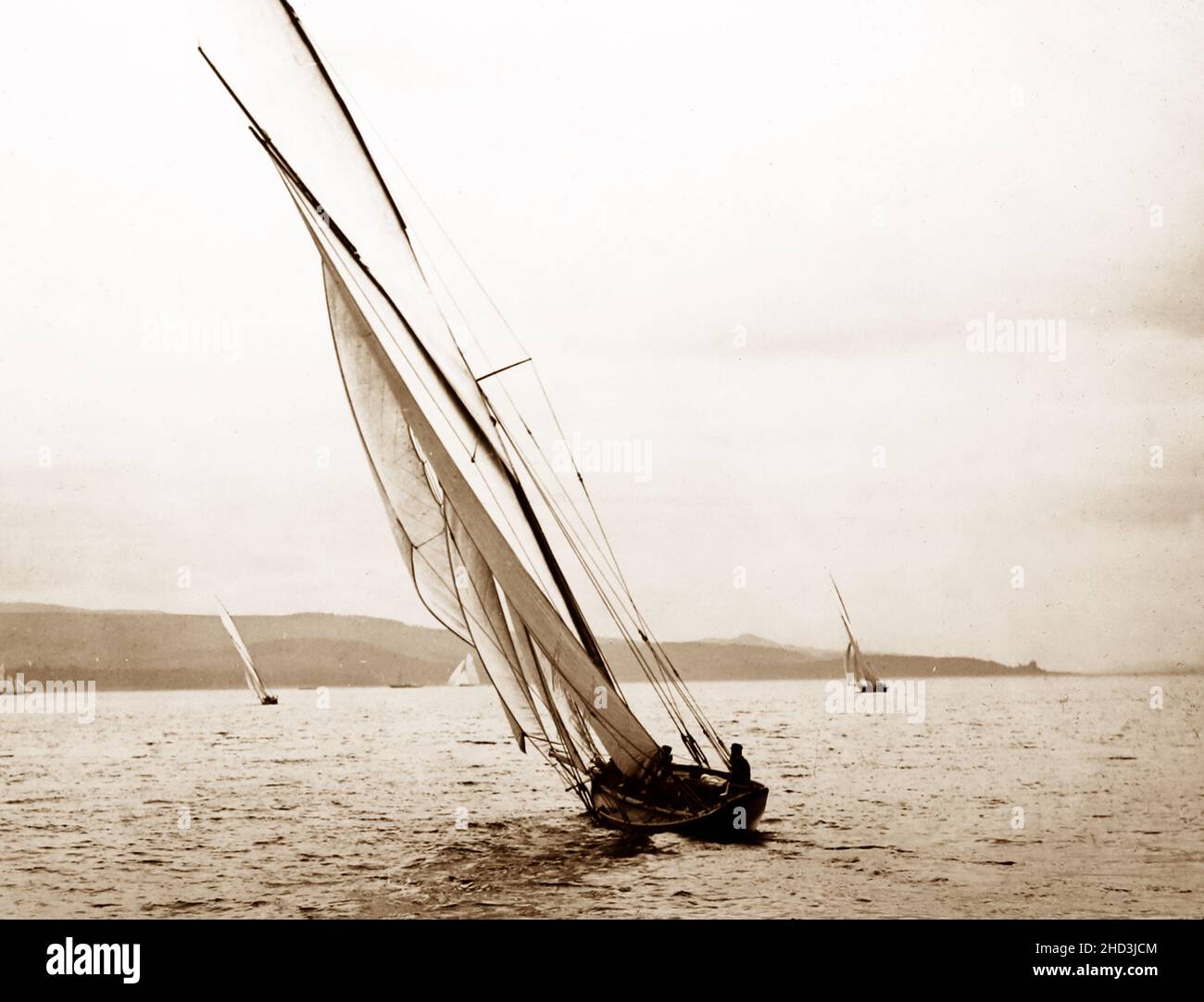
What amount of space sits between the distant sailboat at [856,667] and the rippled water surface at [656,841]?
0.36 metres

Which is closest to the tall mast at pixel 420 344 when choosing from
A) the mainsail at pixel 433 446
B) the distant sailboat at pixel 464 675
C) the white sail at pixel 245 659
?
the mainsail at pixel 433 446

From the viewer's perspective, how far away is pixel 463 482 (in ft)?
21.7

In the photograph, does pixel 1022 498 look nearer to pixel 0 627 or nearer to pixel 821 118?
pixel 821 118

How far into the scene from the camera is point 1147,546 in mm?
6777

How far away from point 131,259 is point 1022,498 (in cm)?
486

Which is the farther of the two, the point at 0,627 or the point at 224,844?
the point at 224,844

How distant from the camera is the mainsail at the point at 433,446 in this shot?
6.45 m

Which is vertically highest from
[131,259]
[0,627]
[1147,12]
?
[1147,12]

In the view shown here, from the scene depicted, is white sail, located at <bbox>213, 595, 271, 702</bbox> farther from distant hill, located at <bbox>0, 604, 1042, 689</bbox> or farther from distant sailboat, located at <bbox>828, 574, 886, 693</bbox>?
distant sailboat, located at <bbox>828, 574, 886, 693</bbox>

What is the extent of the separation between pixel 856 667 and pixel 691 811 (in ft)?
4.12

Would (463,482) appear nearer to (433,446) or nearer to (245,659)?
(433,446)

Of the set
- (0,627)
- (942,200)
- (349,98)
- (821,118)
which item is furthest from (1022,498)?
(0,627)

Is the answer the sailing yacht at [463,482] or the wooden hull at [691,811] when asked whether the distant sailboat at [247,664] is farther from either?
the wooden hull at [691,811]

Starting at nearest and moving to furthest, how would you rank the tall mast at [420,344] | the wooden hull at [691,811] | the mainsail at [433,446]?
the tall mast at [420,344], the mainsail at [433,446], the wooden hull at [691,811]
